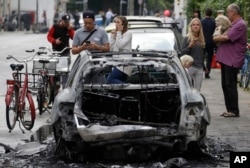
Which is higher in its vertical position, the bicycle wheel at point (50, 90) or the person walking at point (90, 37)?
the person walking at point (90, 37)

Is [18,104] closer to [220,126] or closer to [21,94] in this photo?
[21,94]

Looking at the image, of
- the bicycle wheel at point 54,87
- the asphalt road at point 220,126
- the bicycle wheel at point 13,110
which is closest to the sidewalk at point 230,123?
the asphalt road at point 220,126

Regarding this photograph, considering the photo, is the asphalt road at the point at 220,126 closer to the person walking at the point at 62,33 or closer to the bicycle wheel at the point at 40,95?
the bicycle wheel at the point at 40,95

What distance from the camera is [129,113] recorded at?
11.7 m

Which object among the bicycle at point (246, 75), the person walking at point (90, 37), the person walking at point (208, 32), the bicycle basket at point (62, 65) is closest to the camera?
the person walking at point (90, 37)

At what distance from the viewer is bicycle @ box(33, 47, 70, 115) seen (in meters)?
16.3

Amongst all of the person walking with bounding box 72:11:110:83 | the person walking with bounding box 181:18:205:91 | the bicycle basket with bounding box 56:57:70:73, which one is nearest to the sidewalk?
the person walking with bounding box 181:18:205:91

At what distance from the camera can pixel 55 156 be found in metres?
11.6

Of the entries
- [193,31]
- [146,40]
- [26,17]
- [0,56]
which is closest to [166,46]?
[146,40]

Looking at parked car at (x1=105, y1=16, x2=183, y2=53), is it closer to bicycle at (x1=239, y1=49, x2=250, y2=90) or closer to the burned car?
bicycle at (x1=239, y1=49, x2=250, y2=90)

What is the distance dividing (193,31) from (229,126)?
7.29 ft

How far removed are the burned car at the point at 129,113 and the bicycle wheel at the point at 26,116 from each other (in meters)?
2.52

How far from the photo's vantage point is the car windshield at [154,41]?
60.4 feet

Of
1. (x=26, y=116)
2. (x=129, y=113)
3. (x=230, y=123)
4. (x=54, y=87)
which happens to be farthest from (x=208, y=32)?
(x=129, y=113)
